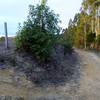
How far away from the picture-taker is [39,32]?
10406 mm

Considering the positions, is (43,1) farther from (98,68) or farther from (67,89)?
(98,68)

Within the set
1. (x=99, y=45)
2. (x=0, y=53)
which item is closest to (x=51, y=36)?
(x=0, y=53)

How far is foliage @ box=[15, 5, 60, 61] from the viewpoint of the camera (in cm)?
1023

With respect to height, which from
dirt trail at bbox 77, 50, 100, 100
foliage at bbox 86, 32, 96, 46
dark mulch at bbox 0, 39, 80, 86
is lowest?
dirt trail at bbox 77, 50, 100, 100

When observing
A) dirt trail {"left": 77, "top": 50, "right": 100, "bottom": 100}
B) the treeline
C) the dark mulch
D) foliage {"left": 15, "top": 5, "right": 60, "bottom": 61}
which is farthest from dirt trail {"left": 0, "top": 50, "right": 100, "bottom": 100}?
the treeline

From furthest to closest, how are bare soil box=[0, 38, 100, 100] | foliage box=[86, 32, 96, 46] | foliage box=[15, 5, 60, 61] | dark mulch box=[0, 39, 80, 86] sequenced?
1. foliage box=[86, 32, 96, 46]
2. foliage box=[15, 5, 60, 61]
3. dark mulch box=[0, 39, 80, 86]
4. bare soil box=[0, 38, 100, 100]

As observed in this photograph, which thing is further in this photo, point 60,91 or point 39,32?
point 39,32

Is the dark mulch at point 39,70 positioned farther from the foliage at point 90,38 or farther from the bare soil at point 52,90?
the foliage at point 90,38

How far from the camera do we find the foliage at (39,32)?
403 inches

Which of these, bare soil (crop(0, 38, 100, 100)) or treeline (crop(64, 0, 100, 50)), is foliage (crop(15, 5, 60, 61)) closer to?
bare soil (crop(0, 38, 100, 100))

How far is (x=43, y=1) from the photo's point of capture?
11.1 meters

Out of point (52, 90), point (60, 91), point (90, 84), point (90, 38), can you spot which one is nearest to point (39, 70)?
point (52, 90)

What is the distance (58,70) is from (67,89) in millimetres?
1619

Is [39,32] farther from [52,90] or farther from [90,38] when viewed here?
[90,38]
